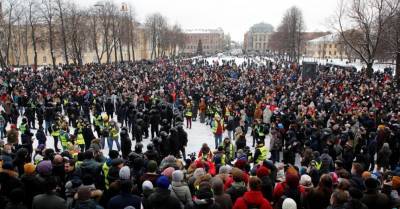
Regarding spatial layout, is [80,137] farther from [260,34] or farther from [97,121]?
[260,34]

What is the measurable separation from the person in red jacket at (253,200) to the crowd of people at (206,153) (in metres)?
0.01

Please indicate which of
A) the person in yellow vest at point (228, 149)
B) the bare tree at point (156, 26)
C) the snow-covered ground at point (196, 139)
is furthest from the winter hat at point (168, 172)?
the bare tree at point (156, 26)

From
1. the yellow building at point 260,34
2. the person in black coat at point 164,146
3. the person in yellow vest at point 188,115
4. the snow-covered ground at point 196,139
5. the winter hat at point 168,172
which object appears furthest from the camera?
the yellow building at point 260,34

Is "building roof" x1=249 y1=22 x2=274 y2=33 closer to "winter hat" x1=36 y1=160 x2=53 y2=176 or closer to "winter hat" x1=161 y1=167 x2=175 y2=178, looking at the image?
"winter hat" x1=161 y1=167 x2=175 y2=178

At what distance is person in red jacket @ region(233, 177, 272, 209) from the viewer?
518 cm

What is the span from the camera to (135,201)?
555 centimetres

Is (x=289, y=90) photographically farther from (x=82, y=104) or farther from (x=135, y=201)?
(x=135, y=201)

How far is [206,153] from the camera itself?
9375 mm

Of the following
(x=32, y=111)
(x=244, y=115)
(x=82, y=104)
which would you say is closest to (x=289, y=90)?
(x=244, y=115)

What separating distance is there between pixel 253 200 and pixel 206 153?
13.8 ft

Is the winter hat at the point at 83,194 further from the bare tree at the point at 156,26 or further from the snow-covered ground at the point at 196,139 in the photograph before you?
the bare tree at the point at 156,26

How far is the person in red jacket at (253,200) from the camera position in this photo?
5.18 meters

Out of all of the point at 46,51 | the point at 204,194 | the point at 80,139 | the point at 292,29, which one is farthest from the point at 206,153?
the point at 46,51

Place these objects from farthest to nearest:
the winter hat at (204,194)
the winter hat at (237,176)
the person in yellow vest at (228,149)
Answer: the person in yellow vest at (228,149) → the winter hat at (237,176) → the winter hat at (204,194)
